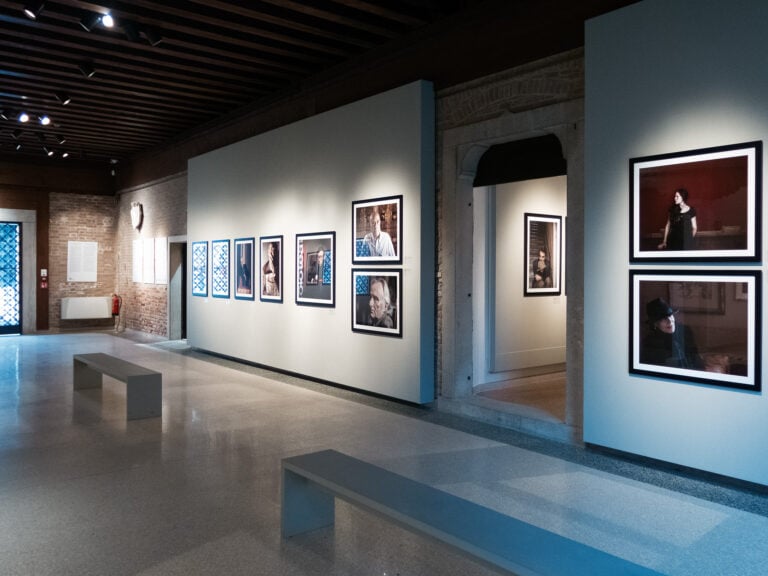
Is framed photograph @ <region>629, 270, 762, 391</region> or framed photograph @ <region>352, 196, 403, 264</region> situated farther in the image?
framed photograph @ <region>352, 196, 403, 264</region>

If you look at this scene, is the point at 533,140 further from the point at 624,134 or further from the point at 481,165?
the point at 624,134

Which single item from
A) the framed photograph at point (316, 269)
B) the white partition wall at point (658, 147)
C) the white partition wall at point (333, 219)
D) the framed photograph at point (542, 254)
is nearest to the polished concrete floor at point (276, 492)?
the white partition wall at point (658, 147)

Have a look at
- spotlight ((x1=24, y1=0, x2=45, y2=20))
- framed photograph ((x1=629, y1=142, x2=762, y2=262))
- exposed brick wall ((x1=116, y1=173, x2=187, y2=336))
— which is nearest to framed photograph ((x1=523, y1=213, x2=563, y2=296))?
framed photograph ((x1=629, y1=142, x2=762, y2=262))

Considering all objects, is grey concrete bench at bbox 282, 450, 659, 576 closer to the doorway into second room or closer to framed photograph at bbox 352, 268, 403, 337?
the doorway into second room

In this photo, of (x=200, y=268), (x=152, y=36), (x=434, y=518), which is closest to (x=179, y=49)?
(x=152, y=36)

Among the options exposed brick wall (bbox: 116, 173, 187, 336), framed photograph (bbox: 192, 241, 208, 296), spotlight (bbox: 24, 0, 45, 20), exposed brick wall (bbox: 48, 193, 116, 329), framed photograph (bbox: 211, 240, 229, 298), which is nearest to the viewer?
spotlight (bbox: 24, 0, 45, 20)

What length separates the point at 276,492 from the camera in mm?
4781

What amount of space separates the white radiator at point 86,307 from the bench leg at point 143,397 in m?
11.5

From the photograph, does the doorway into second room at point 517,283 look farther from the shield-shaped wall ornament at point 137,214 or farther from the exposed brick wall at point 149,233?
the shield-shaped wall ornament at point 137,214

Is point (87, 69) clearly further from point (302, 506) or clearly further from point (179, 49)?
point (302, 506)

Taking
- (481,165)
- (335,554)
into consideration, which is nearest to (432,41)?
(481,165)

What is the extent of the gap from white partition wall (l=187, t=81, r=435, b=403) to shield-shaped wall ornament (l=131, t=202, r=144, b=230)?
4469 millimetres

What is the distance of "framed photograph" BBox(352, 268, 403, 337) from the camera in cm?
787

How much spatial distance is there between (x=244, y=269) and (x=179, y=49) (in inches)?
151
